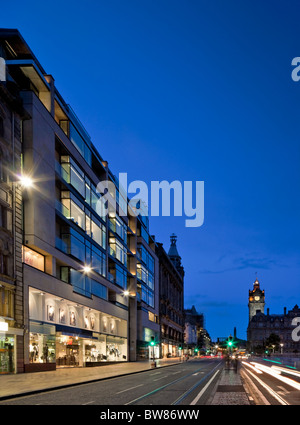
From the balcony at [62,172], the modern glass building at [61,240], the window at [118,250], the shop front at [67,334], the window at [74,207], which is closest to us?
the modern glass building at [61,240]

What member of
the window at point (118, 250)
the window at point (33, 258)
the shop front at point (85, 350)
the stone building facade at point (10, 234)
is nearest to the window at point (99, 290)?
the shop front at point (85, 350)

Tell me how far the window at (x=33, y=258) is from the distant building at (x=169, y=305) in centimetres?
6971

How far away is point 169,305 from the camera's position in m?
Result: 128

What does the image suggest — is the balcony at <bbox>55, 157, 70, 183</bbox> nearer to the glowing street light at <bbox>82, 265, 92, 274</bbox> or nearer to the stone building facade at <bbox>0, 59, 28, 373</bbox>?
the stone building facade at <bbox>0, 59, 28, 373</bbox>

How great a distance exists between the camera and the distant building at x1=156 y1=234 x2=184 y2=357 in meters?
117

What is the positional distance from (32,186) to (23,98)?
7247 mm

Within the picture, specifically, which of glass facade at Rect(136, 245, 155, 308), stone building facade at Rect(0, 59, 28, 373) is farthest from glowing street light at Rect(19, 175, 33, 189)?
glass facade at Rect(136, 245, 155, 308)

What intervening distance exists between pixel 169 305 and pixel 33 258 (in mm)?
89338

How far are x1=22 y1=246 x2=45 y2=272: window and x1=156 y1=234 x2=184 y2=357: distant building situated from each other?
2744 inches

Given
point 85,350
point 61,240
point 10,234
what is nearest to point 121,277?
point 85,350

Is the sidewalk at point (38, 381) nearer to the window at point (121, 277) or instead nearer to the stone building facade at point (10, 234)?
the stone building facade at point (10, 234)

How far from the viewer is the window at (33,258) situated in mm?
40362
